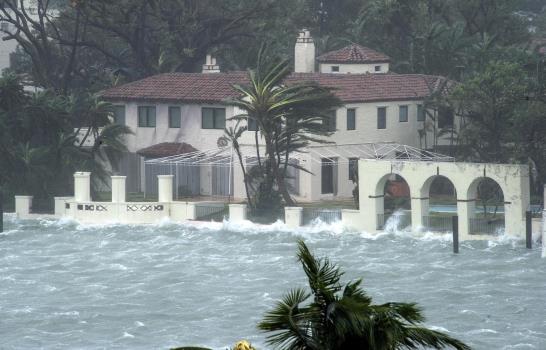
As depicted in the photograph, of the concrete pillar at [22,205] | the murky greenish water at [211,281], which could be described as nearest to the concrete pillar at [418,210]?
the murky greenish water at [211,281]

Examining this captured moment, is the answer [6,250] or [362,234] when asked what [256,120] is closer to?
[362,234]

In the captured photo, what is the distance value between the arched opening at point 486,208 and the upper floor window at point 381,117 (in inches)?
362

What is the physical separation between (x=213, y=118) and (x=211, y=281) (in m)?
21.5

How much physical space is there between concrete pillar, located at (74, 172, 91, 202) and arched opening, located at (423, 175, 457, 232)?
18819 mm

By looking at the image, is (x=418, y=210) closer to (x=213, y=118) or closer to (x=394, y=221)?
(x=394, y=221)

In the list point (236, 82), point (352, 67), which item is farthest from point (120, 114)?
point (352, 67)

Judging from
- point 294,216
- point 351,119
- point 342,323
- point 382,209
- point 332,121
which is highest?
point 351,119

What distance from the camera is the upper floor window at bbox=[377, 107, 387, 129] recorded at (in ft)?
311

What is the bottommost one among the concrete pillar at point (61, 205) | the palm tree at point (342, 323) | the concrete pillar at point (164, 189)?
the palm tree at point (342, 323)

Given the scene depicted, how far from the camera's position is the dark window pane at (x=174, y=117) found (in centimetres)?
9681

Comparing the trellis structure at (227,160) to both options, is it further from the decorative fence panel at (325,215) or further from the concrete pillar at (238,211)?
the decorative fence panel at (325,215)

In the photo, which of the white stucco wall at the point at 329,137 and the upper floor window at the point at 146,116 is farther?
the upper floor window at the point at 146,116

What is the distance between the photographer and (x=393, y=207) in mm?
85250

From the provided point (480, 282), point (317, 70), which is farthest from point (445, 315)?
point (317, 70)
